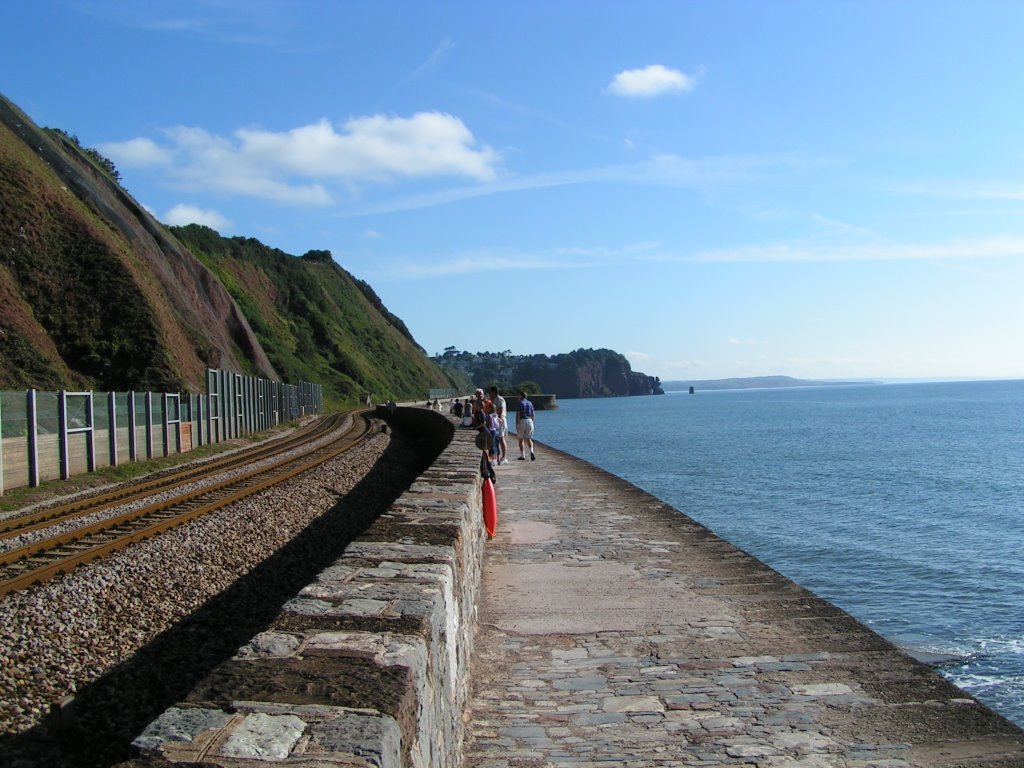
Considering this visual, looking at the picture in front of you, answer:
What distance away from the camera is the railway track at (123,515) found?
8.75 metres

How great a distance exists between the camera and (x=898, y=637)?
12.2 meters

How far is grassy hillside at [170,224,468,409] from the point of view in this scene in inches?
3310

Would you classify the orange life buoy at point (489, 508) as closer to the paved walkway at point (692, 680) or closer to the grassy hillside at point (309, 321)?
the paved walkway at point (692, 680)

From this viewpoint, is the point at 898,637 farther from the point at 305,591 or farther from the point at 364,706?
the point at 364,706

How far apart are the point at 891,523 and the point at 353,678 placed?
22.8 metres

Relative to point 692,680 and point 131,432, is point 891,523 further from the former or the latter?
point 692,680

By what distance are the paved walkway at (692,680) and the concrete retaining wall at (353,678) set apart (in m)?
0.52

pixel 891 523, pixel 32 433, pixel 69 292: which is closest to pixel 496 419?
pixel 32 433

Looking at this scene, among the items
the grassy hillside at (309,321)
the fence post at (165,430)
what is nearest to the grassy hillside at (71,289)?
the fence post at (165,430)

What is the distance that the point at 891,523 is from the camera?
2338 cm

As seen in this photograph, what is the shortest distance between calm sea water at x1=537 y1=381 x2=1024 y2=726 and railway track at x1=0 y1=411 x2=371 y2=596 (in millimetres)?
9019

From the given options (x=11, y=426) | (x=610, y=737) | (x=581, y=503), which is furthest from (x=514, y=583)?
(x=11, y=426)

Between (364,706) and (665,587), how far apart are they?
5.65 metres

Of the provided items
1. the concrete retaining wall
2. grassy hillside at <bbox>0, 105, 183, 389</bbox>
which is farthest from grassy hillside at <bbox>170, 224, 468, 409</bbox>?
the concrete retaining wall
